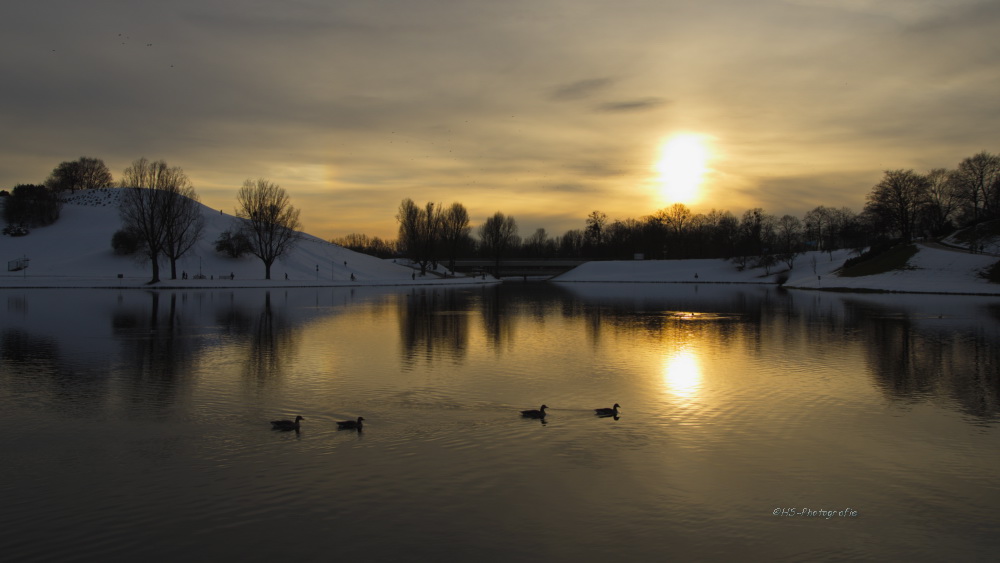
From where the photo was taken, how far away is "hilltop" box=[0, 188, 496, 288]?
7250 cm

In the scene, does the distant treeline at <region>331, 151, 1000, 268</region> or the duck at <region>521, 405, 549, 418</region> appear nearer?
the duck at <region>521, 405, 549, 418</region>

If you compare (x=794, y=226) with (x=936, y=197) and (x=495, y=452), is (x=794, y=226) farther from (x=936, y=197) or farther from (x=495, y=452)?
(x=495, y=452)

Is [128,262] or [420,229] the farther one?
[420,229]

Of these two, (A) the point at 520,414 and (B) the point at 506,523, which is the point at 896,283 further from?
(B) the point at 506,523

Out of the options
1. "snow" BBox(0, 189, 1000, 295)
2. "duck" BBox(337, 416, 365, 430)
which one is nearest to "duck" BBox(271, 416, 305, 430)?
"duck" BBox(337, 416, 365, 430)

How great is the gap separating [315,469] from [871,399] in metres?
13.3

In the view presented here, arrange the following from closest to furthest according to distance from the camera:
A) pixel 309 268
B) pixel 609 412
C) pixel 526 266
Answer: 1. pixel 609 412
2. pixel 309 268
3. pixel 526 266

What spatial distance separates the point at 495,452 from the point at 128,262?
271 ft

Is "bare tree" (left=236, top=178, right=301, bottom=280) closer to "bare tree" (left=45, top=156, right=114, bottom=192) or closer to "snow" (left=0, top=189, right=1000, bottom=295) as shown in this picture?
"snow" (left=0, top=189, right=1000, bottom=295)

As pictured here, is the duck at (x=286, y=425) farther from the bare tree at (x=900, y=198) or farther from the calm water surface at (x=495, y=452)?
the bare tree at (x=900, y=198)

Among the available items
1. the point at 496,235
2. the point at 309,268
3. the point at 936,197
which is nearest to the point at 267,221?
the point at 309,268

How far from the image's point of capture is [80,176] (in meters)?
121

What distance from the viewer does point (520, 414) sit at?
14555 mm

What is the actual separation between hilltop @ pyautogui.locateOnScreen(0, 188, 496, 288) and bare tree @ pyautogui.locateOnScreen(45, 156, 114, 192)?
9.36 metres
